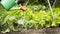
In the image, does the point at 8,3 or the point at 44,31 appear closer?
the point at 8,3

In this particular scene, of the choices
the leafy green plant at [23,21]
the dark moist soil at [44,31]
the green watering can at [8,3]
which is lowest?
the dark moist soil at [44,31]

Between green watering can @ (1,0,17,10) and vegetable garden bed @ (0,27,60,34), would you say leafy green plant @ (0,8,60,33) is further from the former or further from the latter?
green watering can @ (1,0,17,10)

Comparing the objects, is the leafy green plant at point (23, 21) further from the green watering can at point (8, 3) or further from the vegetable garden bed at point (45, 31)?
the green watering can at point (8, 3)

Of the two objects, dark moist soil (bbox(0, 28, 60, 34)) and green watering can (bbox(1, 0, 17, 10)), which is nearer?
green watering can (bbox(1, 0, 17, 10))

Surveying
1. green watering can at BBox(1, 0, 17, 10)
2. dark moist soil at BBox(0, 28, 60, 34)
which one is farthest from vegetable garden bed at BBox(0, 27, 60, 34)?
green watering can at BBox(1, 0, 17, 10)

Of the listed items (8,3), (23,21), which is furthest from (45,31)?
(8,3)

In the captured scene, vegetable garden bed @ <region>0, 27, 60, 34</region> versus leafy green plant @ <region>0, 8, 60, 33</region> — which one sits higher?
leafy green plant @ <region>0, 8, 60, 33</region>

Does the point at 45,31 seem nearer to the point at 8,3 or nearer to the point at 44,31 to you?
the point at 44,31

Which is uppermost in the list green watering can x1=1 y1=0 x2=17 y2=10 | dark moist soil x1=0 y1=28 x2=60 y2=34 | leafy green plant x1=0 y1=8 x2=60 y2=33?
green watering can x1=1 y1=0 x2=17 y2=10

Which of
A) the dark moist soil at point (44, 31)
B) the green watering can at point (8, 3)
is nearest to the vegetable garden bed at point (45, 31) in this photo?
the dark moist soil at point (44, 31)

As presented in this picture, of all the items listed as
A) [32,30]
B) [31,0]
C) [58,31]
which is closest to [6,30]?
[32,30]

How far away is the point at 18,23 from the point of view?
1.99 meters

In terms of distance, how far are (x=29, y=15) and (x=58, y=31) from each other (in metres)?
0.35

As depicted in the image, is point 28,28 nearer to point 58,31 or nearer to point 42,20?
point 42,20
